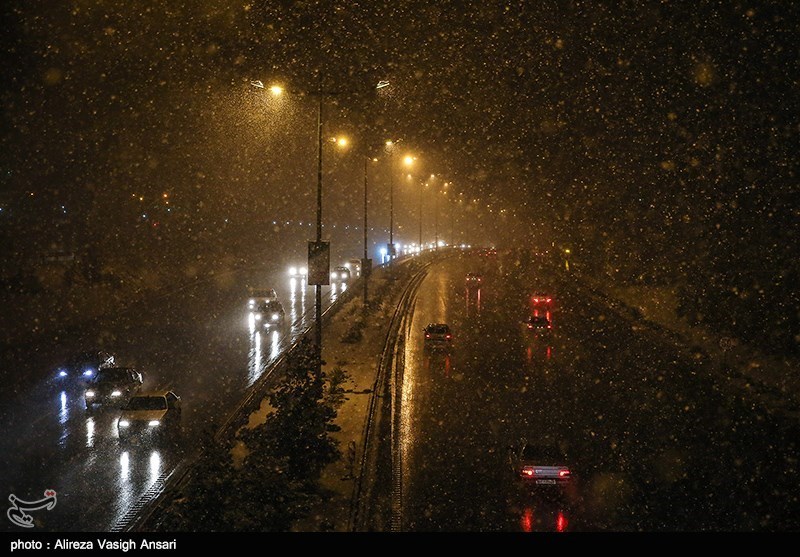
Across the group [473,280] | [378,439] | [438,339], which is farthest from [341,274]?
[378,439]

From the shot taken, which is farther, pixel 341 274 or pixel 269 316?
pixel 341 274

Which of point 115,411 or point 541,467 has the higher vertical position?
point 541,467

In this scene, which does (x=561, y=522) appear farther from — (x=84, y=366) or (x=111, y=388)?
(x=84, y=366)

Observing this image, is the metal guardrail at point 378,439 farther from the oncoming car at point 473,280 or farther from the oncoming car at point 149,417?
the oncoming car at point 473,280

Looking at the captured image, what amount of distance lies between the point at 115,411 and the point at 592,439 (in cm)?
1193

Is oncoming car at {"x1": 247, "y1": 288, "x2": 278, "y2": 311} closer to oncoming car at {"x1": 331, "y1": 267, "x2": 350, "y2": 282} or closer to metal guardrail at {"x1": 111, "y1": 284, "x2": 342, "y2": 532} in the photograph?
metal guardrail at {"x1": 111, "y1": 284, "x2": 342, "y2": 532}

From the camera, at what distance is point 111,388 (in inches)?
796

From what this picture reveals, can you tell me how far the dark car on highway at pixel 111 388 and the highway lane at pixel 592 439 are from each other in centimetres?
737

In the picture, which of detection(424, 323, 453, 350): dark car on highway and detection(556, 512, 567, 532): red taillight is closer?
detection(556, 512, 567, 532): red taillight

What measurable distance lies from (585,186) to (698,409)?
4706cm

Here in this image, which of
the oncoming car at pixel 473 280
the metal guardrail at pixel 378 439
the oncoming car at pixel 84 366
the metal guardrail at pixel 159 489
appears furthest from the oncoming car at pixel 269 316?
the oncoming car at pixel 473 280

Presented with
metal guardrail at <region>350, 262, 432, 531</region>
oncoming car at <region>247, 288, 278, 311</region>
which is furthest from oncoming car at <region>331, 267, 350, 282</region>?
metal guardrail at <region>350, 262, 432, 531</region>

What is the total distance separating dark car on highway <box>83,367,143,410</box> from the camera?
65.1ft

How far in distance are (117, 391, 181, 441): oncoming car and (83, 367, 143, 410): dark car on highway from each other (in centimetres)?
261
